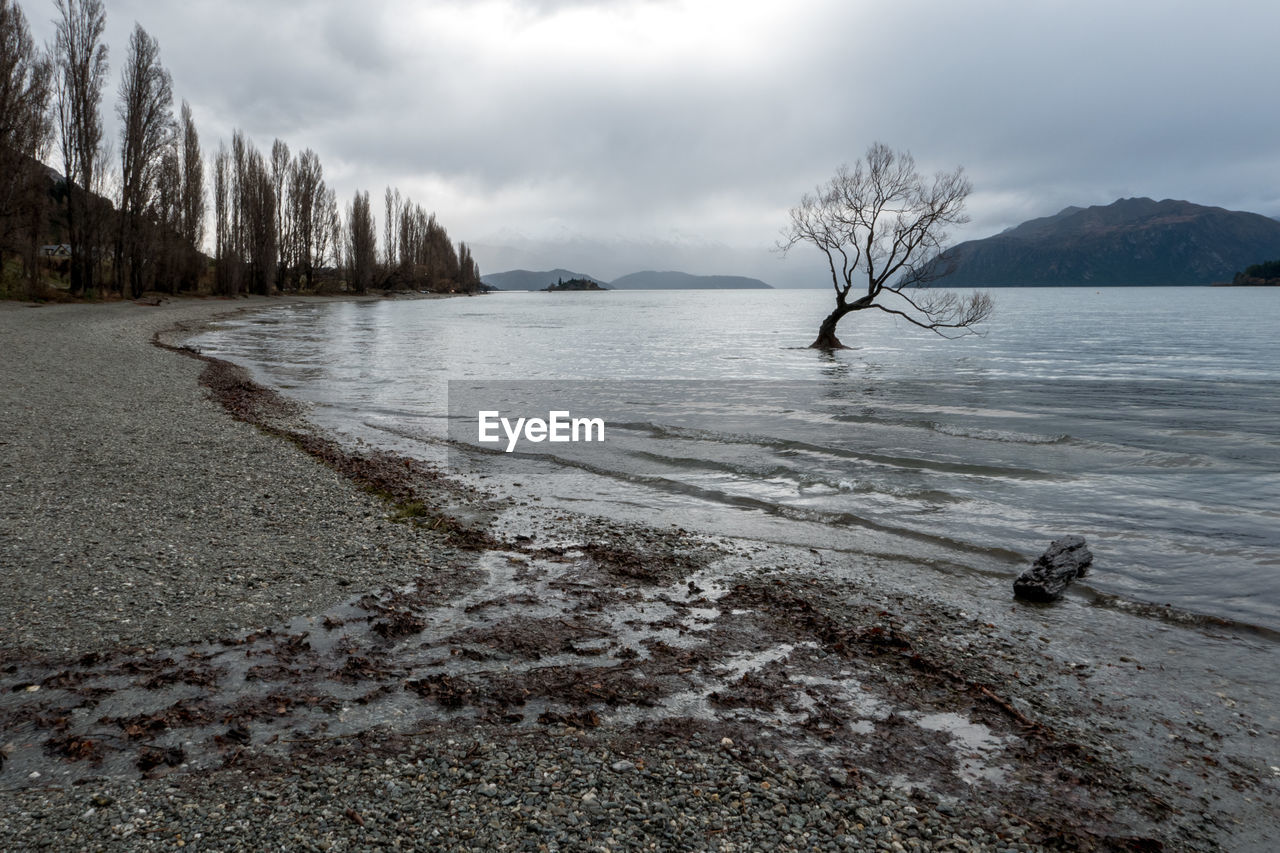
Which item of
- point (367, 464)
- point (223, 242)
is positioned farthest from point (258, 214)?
point (367, 464)

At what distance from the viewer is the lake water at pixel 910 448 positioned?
9.27 m

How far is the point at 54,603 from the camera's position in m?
5.84

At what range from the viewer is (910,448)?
15.7 m

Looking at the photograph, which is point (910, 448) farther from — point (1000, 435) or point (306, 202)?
point (306, 202)

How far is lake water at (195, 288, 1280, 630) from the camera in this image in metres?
9.27

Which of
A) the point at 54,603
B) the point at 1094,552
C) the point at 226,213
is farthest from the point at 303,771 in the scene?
the point at 226,213

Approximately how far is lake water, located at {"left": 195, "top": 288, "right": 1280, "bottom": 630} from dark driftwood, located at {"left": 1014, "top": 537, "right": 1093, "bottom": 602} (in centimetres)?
23

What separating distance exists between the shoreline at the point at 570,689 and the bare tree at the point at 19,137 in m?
41.9

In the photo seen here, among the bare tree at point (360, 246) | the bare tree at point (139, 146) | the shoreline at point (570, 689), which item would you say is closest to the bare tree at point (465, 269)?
the bare tree at point (360, 246)

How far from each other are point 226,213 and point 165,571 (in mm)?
86957

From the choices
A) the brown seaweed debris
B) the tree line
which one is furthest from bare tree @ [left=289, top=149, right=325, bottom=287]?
the brown seaweed debris

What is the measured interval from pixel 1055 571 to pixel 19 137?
51.3 m

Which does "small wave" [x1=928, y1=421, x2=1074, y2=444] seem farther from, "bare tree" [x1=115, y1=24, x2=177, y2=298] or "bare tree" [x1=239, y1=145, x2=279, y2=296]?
"bare tree" [x1=239, y1=145, x2=279, y2=296]

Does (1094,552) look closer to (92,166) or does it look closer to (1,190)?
(1,190)
